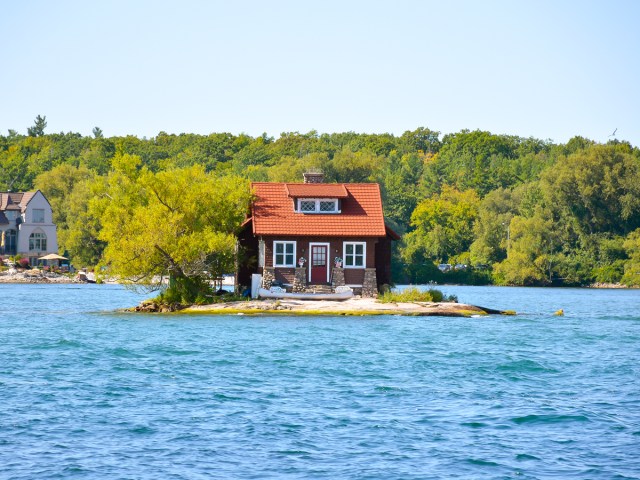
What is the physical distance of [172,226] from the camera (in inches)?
1848

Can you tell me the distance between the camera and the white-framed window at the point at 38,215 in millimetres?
105938

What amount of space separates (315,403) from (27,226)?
87929mm

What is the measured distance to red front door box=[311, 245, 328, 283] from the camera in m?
50.1

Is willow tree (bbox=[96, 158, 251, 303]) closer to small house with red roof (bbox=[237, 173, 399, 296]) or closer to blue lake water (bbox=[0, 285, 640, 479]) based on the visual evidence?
small house with red roof (bbox=[237, 173, 399, 296])

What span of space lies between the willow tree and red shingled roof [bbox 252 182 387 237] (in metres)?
1.25

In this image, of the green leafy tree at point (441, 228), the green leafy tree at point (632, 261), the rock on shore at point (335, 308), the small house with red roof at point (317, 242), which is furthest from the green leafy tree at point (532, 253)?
the rock on shore at point (335, 308)

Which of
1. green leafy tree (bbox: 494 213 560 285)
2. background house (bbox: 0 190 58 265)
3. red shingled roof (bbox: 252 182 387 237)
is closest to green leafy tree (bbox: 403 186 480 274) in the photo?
green leafy tree (bbox: 494 213 560 285)

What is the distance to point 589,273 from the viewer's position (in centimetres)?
10900

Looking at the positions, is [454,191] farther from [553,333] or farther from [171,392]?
[171,392]

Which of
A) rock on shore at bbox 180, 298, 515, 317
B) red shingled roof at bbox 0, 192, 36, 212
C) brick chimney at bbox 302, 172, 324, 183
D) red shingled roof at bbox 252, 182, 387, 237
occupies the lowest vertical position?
rock on shore at bbox 180, 298, 515, 317

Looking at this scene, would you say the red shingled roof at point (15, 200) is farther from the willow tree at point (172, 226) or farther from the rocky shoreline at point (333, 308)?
the rocky shoreline at point (333, 308)

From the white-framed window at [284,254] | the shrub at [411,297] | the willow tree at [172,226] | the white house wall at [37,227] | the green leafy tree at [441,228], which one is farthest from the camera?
the green leafy tree at [441,228]

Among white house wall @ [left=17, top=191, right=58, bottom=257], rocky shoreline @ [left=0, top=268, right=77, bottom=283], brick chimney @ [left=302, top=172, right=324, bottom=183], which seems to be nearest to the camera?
brick chimney @ [left=302, top=172, right=324, bottom=183]

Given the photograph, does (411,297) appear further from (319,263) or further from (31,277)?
(31,277)
